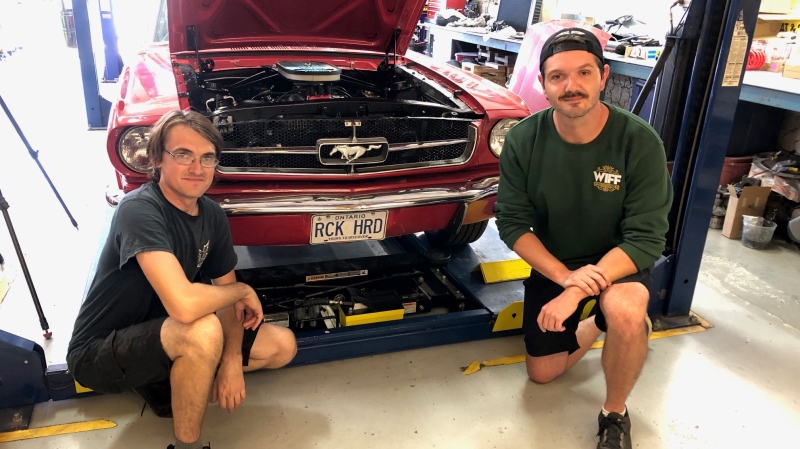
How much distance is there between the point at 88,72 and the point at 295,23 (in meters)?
3.60

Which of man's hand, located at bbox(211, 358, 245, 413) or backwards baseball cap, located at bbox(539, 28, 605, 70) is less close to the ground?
backwards baseball cap, located at bbox(539, 28, 605, 70)

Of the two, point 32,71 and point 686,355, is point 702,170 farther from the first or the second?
point 32,71

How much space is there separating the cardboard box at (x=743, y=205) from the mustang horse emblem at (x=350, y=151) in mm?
2740

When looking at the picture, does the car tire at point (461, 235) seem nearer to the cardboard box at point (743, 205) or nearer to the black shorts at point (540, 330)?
the black shorts at point (540, 330)

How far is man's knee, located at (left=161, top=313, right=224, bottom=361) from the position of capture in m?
1.62

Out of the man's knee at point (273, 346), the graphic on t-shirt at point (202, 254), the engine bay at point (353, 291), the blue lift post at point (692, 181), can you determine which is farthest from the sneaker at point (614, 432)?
the graphic on t-shirt at point (202, 254)

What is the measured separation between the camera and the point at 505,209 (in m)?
2.09

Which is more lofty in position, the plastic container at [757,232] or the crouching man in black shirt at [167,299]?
the crouching man in black shirt at [167,299]

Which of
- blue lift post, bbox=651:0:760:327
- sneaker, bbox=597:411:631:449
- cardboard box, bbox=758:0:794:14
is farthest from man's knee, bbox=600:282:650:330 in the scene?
cardboard box, bbox=758:0:794:14

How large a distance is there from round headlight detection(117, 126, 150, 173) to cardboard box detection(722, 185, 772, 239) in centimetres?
350

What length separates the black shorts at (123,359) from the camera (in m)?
1.64

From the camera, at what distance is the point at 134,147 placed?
204 cm

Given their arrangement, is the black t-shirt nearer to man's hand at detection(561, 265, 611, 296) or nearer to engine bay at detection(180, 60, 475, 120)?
engine bay at detection(180, 60, 475, 120)

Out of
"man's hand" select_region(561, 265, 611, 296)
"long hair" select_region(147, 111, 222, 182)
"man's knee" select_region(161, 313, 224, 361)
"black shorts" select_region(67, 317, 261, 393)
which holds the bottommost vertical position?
"black shorts" select_region(67, 317, 261, 393)
